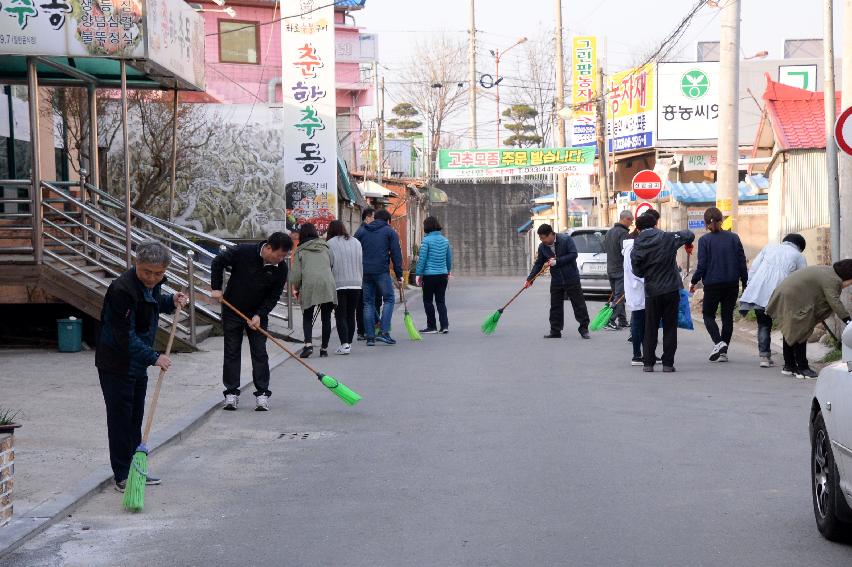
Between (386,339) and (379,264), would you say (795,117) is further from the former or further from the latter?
(386,339)

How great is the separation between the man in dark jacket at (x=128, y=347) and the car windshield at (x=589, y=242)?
20276 millimetres

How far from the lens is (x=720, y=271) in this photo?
13.6 metres

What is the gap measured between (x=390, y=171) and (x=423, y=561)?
51.6m

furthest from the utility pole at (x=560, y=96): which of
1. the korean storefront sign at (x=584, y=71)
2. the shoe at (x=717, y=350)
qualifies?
the shoe at (x=717, y=350)

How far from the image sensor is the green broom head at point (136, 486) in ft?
21.2

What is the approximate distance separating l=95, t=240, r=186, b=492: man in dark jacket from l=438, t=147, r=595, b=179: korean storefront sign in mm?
33946

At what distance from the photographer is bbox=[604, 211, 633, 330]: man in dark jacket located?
17953 mm

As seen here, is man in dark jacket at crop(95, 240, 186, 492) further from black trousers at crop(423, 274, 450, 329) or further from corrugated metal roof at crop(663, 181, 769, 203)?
corrugated metal roof at crop(663, 181, 769, 203)

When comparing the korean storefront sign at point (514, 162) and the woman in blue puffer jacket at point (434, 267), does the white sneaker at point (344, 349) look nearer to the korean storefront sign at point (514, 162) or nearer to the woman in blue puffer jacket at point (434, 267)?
the woman in blue puffer jacket at point (434, 267)

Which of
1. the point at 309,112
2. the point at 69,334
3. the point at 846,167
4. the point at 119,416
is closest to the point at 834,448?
the point at 119,416

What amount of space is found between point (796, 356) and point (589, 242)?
48.6 ft

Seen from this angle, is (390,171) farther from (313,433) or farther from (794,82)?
(313,433)

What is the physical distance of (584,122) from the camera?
4728 cm

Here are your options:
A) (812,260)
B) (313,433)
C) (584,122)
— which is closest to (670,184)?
(584,122)
